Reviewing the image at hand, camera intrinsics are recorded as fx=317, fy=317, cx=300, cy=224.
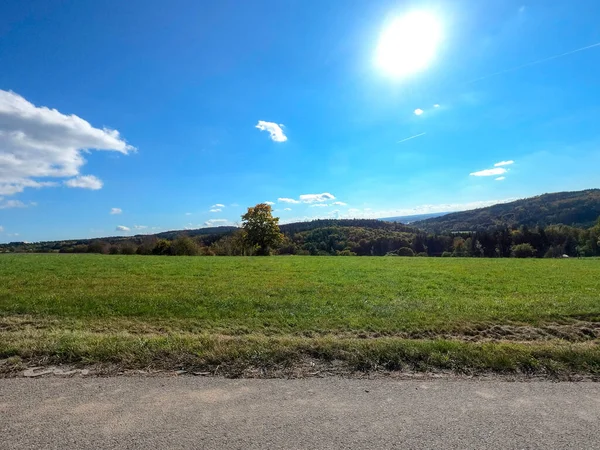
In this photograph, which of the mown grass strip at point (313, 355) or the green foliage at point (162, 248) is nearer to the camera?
the mown grass strip at point (313, 355)

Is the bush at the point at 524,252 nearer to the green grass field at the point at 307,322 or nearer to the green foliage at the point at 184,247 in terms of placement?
the green grass field at the point at 307,322

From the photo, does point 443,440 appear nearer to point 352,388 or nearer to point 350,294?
point 352,388

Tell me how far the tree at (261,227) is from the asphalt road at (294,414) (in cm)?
4811

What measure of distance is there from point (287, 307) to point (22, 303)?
8.62 m

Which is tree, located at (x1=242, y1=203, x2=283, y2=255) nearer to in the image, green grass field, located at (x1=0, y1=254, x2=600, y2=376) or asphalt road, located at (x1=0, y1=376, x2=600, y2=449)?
green grass field, located at (x1=0, y1=254, x2=600, y2=376)

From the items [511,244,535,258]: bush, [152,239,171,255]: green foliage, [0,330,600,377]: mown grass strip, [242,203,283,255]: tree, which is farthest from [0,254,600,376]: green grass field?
[511,244,535,258]: bush

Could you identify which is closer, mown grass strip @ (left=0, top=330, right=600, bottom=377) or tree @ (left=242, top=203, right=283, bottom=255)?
mown grass strip @ (left=0, top=330, right=600, bottom=377)

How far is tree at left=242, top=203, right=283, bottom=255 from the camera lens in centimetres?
5244

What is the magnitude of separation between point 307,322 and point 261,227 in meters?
44.5

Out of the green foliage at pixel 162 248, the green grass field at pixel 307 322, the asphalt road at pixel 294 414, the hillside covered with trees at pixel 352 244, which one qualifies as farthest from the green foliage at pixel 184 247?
the asphalt road at pixel 294 414

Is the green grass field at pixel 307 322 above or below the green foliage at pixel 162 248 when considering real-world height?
below

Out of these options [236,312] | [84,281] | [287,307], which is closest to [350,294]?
[287,307]

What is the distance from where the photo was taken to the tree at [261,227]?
52.4 m

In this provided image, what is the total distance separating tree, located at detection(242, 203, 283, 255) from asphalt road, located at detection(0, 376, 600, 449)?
158 ft
